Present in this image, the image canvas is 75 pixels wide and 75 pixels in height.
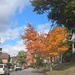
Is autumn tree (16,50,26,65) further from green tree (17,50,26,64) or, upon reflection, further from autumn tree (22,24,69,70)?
autumn tree (22,24,69,70)

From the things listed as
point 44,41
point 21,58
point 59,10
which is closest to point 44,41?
point 44,41

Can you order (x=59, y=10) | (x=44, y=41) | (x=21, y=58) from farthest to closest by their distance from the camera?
(x=21, y=58), (x=44, y=41), (x=59, y=10)

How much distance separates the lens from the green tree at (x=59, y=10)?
3838 centimetres

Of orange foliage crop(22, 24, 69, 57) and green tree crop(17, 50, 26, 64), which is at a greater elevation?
green tree crop(17, 50, 26, 64)

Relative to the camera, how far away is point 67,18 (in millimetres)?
40375

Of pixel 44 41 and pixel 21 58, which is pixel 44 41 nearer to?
pixel 44 41

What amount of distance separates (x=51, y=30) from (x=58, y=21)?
965 cm

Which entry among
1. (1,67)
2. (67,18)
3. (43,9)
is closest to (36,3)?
(43,9)

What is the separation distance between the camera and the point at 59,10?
42156 mm

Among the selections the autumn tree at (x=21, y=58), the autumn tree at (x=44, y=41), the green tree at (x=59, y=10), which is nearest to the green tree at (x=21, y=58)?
the autumn tree at (x=21, y=58)

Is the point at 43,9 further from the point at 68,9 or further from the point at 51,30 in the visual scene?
the point at 51,30

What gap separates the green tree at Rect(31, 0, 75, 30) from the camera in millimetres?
38375

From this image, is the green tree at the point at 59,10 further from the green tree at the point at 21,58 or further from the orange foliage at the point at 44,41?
the green tree at the point at 21,58

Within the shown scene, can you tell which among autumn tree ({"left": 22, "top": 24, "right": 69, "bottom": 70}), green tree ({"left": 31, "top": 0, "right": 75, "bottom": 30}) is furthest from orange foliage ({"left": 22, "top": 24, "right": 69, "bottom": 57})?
green tree ({"left": 31, "top": 0, "right": 75, "bottom": 30})
